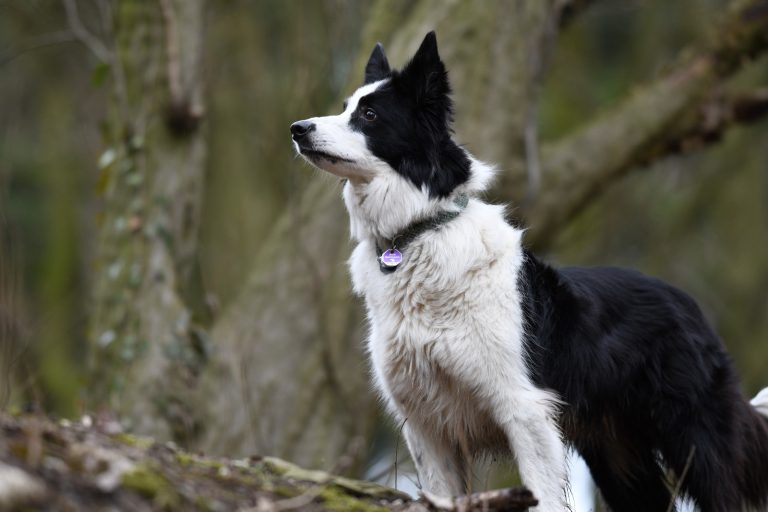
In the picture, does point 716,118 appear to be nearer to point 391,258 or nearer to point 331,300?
point 331,300

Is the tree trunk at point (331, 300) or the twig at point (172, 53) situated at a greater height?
the twig at point (172, 53)

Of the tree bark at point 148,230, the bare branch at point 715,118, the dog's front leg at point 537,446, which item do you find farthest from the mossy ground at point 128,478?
the bare branch at point 715,118

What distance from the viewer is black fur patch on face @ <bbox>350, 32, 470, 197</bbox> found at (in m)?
5.09

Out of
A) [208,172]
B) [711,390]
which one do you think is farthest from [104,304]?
[208,172]

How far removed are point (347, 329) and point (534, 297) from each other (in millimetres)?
3942

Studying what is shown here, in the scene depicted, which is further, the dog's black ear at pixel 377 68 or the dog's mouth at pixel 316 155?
the dog's black ear at pixel 377 68

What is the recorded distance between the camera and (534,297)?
4914mm

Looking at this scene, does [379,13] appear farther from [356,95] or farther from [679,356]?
[679,356]

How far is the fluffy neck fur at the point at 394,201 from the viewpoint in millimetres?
5090

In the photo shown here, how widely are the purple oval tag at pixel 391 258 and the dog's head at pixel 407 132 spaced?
336 mm

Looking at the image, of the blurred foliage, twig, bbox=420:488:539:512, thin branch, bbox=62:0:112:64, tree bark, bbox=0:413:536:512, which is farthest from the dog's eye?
the blurred foliage

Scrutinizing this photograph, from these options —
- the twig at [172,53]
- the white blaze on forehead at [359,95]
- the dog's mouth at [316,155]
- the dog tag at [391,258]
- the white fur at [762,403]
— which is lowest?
the white fur at [762,403]

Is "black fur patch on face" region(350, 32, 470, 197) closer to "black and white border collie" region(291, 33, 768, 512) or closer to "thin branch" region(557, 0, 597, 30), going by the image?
"black and white border collie" region(291, 33, 768, 512)

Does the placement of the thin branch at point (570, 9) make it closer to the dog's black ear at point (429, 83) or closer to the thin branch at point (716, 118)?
the thin branch at point (716, 118)
